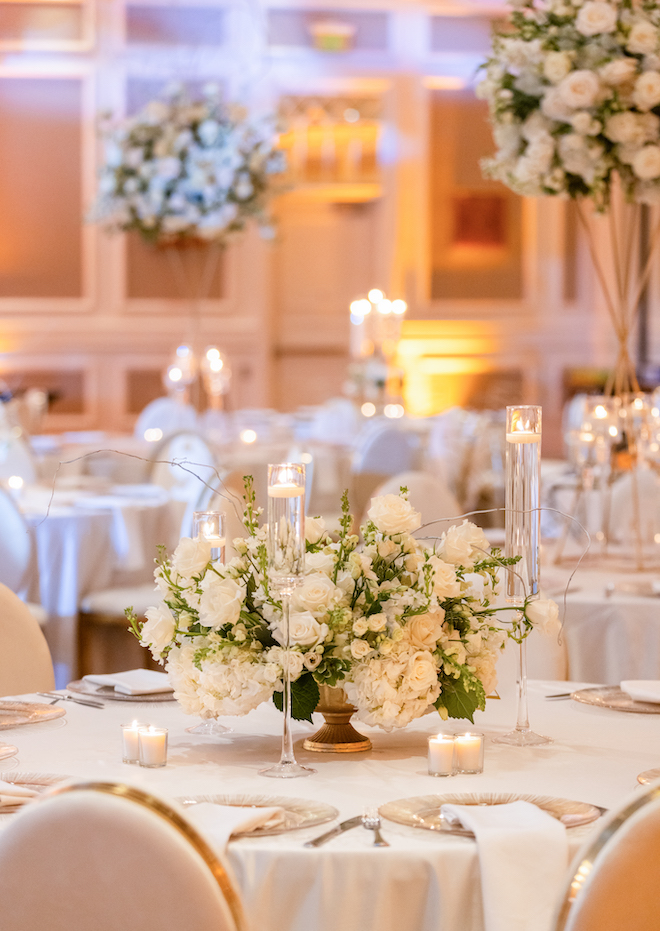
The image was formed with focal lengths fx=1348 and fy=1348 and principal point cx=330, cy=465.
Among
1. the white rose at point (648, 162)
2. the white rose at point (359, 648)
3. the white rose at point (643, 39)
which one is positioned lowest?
the white rose at point (359, 648)

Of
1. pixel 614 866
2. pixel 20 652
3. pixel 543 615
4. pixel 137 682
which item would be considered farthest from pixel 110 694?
pixel 614 866

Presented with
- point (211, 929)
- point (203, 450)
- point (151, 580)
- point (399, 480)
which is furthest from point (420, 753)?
point (203, 450)

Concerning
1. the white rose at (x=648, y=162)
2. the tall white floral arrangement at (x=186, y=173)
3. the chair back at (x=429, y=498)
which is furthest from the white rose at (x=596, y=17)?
the tall white floral arrangement at (x=186, y=173)

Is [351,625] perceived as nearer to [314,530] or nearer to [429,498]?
[314,530]

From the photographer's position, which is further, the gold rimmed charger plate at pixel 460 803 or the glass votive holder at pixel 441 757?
the glass votive holder at pixel 441 757

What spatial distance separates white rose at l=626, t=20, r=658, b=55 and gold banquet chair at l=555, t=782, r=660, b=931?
246 centimetres

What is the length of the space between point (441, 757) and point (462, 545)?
0.99 ft

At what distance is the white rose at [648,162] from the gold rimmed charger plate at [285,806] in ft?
7.34

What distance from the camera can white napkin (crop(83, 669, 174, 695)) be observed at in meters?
2.29

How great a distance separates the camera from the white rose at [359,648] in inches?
71.1

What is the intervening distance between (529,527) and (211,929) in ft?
2.88

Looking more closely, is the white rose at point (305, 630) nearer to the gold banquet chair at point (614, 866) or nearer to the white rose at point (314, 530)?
the white rose at point (314, 530)

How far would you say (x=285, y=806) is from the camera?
1.63 m

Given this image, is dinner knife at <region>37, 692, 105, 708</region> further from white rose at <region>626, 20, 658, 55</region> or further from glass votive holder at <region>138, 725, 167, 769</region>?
white rose at <region>626, 20, 658, 55</region>
